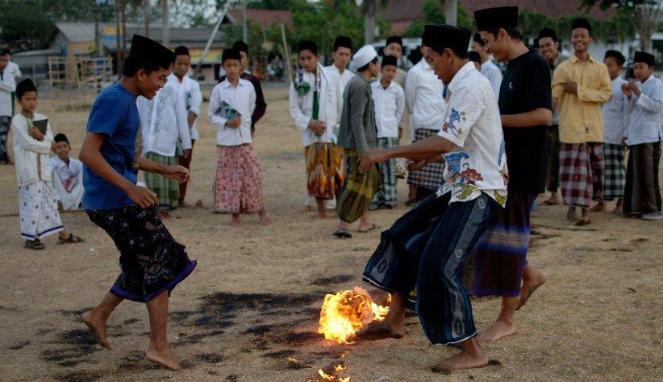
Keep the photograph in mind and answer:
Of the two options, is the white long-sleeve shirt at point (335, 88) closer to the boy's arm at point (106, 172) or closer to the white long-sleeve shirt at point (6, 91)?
the boy's arm at point (106, 172)

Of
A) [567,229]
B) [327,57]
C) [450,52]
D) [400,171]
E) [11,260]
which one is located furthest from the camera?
[327,57]

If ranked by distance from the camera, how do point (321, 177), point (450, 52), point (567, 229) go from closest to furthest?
1. point (450, 52)
2. point (567, 229)
3. point (321, 177)

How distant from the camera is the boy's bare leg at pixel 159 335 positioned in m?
4.70

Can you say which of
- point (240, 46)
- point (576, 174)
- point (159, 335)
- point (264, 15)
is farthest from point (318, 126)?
point (264, 15)

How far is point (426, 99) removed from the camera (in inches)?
404

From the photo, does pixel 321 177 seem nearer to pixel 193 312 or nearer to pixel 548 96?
pixel 193 312

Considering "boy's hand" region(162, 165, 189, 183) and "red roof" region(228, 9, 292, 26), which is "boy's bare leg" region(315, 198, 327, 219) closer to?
"boy's hand" region(162, 165, 189, 183)

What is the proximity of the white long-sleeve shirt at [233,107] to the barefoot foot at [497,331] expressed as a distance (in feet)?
15.7

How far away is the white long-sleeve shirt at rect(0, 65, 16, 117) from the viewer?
14906 mm

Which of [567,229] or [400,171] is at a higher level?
[400,171]

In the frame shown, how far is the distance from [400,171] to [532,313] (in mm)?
1538

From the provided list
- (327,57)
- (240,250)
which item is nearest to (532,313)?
(240,250)

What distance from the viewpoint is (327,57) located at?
2061 inches

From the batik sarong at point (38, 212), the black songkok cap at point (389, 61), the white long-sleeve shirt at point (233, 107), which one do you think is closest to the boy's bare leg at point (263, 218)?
the white long-sleeve shirt at point (233, 107)
